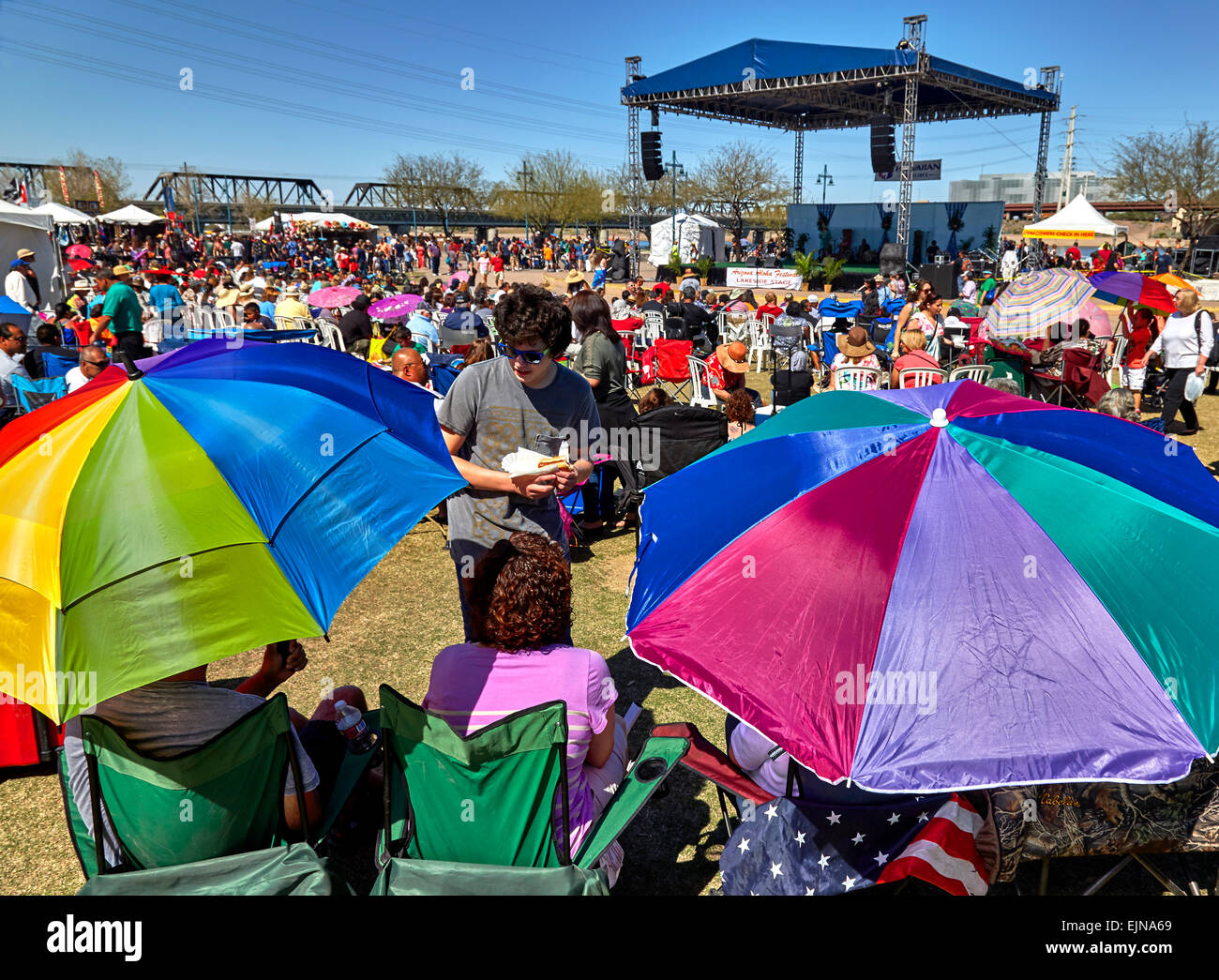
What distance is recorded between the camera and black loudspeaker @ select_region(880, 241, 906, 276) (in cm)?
2581

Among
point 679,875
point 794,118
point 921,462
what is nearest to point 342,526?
point 921,462

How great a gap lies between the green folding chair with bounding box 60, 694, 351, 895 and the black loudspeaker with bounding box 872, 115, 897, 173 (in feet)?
104

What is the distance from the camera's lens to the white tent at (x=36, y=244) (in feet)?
52.2

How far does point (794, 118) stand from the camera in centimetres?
3416

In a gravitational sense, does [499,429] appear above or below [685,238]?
below

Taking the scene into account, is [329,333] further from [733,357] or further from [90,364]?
[733,357]

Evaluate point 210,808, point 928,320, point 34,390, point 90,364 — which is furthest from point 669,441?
point 34,390

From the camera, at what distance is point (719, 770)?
2.62 metres

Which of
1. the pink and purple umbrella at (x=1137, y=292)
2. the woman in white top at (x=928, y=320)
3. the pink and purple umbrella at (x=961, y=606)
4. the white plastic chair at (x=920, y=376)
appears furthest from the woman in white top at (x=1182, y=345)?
the pink and purple umbrella at (x=961, y=606)

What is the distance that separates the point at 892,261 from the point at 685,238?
329 inches

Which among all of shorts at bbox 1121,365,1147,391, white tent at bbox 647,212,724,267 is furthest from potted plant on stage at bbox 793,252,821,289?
→ shorts at bbox 1121,365,1147,391

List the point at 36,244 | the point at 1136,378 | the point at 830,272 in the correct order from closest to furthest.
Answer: the point at 1136,378, the point at 36,244, the point at 830,272

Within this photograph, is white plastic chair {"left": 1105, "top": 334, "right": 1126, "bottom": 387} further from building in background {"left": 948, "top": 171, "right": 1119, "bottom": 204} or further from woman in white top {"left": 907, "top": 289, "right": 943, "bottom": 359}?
building in background {"left": 948, "top": 171, "right": 1119, "bottom": 204}

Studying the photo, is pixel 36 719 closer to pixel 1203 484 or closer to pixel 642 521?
pixel 642 521
